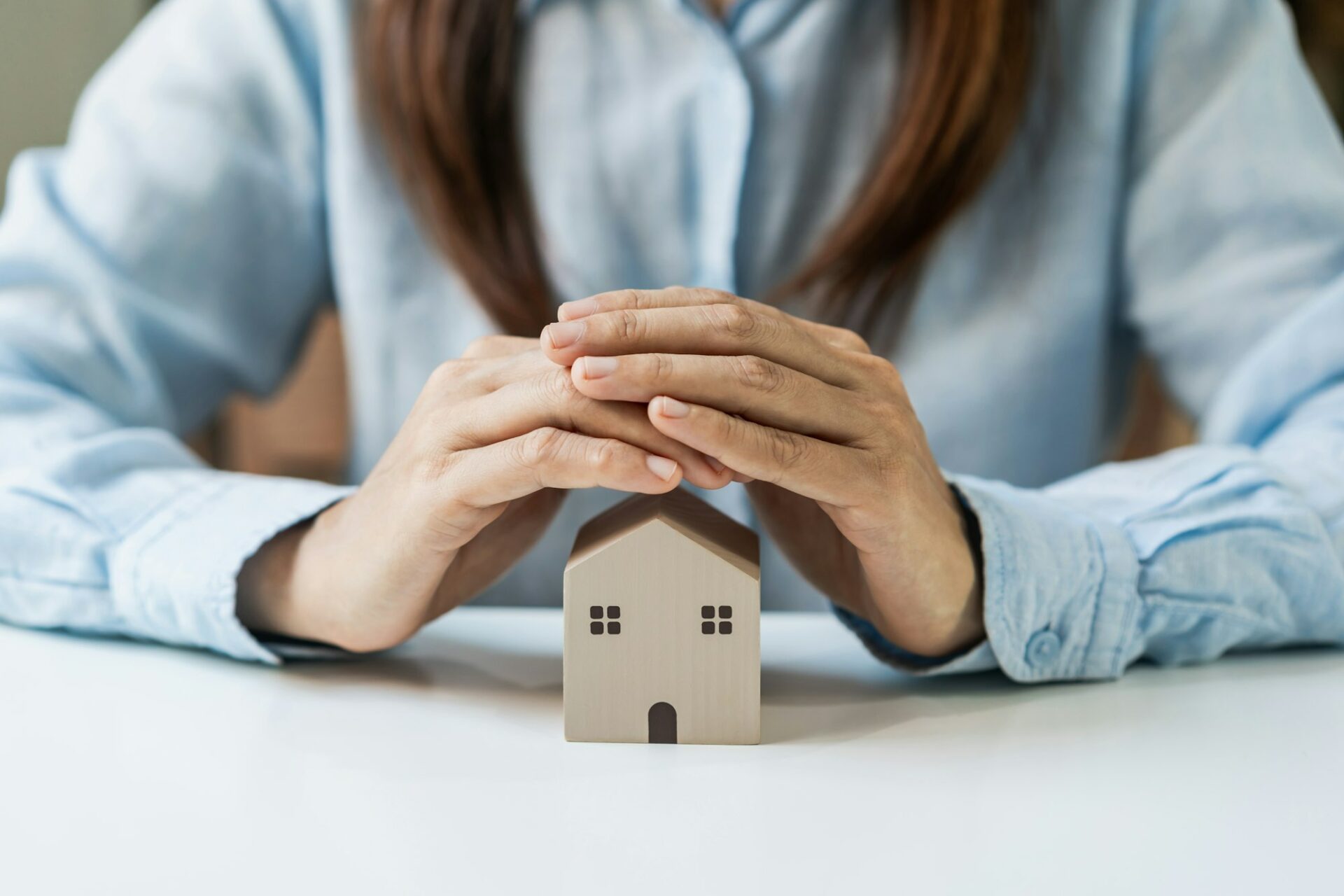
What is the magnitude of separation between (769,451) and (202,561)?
351mm

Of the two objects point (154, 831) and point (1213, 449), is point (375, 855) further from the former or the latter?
point (1213, 449)

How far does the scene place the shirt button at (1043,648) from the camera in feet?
2.03

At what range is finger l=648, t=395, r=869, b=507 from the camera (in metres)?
0.50

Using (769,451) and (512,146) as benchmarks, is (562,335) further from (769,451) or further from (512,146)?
(512,146)

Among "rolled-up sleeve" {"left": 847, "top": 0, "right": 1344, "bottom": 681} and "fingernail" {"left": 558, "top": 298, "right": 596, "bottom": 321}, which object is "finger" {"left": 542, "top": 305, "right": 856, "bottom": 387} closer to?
"fingernail" {"left": 558, "top": 298, "right": 596, "bottom": 321}

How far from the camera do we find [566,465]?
52 centimetres

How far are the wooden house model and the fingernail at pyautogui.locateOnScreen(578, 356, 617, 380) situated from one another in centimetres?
8

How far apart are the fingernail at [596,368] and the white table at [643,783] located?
7.0 inches

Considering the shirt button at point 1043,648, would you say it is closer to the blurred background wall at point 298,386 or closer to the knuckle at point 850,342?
the knuckle at point 850,342

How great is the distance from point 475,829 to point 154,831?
0.41 feet

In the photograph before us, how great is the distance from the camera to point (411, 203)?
0.99m

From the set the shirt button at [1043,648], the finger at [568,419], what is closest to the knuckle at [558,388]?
the finger at [568,419]

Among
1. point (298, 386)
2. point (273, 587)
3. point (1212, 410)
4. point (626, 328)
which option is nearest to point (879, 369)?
point (626, 328)

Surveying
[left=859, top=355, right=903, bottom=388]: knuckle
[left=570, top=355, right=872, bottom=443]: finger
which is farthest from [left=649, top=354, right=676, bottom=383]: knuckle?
[left=859, top=355, right=903, bottom=388]: knuckle
